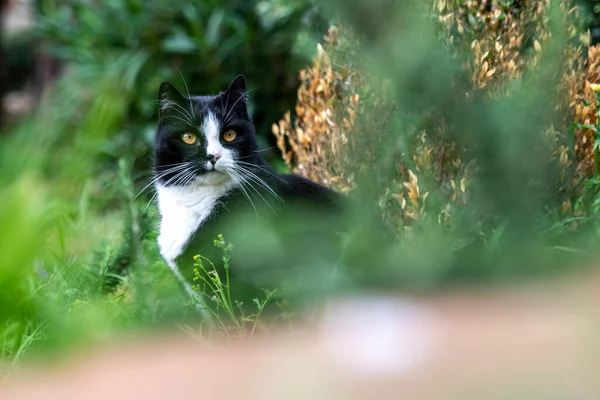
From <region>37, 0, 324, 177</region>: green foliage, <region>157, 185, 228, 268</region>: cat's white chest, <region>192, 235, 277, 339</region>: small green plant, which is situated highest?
<region>37, 0, 324, 177</region>: green foliage

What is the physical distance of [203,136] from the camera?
105 inches

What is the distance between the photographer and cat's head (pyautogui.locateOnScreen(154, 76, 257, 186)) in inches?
105

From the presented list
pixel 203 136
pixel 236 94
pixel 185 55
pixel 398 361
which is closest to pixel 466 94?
pixel 236 94

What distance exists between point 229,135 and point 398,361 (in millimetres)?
1414

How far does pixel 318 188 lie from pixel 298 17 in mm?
1829

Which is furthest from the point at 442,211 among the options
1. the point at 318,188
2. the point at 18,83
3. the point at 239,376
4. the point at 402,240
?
the point at 18,83

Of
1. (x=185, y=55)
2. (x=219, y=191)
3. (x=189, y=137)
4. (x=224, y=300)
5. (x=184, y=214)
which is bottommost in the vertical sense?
→ (x=224, y=300)

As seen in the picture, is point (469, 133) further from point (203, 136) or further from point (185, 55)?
point (185, 55)

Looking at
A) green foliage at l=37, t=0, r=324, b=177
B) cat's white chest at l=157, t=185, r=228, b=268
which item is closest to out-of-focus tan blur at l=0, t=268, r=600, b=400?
cat's white chest at l=157, t=185, r=228, b=268

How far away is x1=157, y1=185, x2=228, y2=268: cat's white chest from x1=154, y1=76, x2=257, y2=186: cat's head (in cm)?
4

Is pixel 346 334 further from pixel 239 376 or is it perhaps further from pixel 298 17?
pixel 298 17

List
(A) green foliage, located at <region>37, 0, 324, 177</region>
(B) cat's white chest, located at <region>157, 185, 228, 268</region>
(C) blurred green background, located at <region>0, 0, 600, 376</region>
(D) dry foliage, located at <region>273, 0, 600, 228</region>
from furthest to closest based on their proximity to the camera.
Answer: (A) green foliage, located at <region>37, 0, 324, 177</region> → (B) cat's white chest, located at <region>157, 185, 228, 268</region> → (D) dry foliage, located at <region>273, 0, 600, 228</region> → (C) blurred green background, located at <region>0, 0, 600, 376</region>

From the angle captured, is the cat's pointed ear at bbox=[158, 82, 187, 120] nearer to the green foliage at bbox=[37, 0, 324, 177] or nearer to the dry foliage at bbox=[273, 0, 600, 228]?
the dry foliage at bbox=[273, 0, 600, 228]

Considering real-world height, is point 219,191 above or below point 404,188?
below
